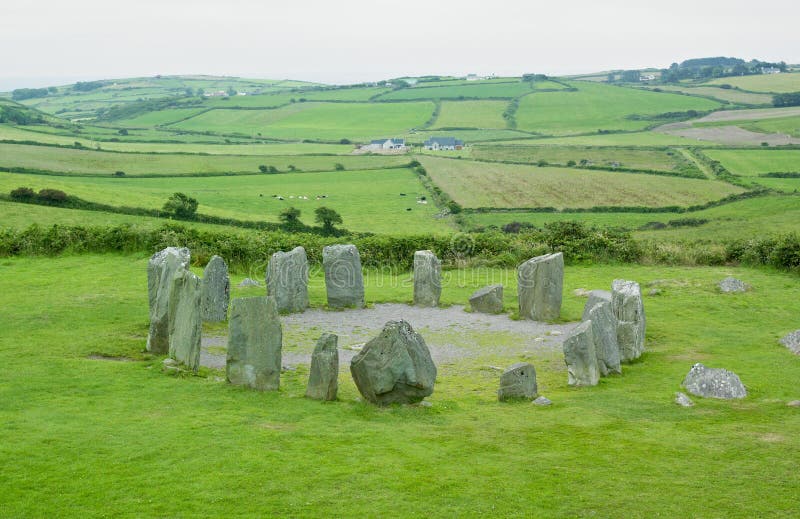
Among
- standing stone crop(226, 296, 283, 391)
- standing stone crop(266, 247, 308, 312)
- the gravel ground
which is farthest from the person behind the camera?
standing stone crop(266, 247, 308, 312)

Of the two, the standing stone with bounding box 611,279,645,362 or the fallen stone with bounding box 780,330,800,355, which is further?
the standing stone with bounding box 611,279,645,362

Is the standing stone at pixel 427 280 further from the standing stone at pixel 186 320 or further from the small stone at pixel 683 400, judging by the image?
the small stone at pixel 683 400

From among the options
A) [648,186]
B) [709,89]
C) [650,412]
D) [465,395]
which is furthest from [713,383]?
[709,89]

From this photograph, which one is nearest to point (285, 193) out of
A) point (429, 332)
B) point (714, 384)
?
point (429, 332)

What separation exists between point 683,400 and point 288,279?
1448 centimetres

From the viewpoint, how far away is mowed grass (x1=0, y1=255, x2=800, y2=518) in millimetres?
12414

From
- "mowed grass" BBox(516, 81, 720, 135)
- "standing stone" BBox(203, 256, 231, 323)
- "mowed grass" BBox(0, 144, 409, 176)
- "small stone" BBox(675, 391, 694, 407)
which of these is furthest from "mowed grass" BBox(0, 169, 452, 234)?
"mowed grass" BBox(516, 81, 720, 135)

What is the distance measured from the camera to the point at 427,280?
2883 cm

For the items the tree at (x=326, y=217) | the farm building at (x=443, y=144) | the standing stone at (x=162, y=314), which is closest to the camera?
the standing stone at (x=162, y=314)

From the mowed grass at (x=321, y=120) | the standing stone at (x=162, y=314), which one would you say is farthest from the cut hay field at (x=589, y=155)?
the standing stone at (x=162, y=314)

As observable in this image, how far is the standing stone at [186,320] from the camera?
2002cm

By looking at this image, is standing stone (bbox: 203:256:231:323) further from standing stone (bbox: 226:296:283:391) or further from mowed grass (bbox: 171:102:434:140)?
mowed grass (bbox: 171:102:434:140)

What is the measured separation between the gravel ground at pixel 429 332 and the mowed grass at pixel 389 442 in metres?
0.77

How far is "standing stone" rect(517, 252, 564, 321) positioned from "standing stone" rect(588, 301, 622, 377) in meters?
5.72
